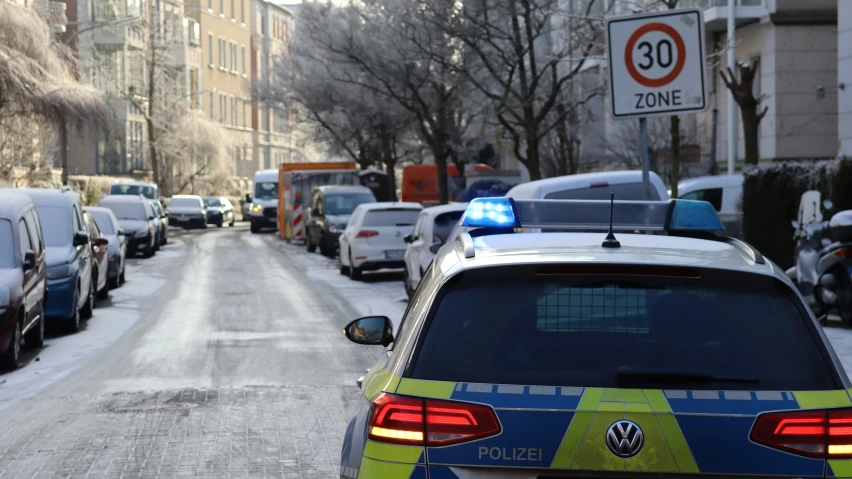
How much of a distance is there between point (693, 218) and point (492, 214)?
2.54 ft

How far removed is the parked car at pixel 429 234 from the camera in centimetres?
1866

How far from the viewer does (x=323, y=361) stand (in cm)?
1235

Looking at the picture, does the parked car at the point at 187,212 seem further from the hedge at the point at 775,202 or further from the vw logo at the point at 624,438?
the vw logo at the point at 624,438

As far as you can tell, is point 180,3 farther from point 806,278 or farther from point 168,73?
point 806,278

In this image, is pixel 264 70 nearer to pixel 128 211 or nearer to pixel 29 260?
pixel 128 211

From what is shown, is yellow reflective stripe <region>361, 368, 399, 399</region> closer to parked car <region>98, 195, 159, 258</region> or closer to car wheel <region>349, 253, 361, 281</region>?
car wheel <region>349, 253, 361, 281</region>

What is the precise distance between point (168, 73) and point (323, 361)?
6228cm

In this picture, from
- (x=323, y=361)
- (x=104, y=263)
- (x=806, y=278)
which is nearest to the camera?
(x=323, y=361)

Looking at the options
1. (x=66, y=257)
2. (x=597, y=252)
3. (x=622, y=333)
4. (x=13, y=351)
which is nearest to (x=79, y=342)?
(x=66, y=257)

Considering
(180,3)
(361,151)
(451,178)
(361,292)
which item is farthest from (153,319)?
(180,3)

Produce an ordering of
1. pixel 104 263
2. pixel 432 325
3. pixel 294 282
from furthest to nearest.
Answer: pixel 294 282
pixel 104 263
pixel 432 325

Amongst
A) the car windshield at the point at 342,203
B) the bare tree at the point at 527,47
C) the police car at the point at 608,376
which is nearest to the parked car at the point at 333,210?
the car windshield at the point at 342,203

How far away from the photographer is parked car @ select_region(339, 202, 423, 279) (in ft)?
82.2

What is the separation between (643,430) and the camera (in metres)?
3.62
